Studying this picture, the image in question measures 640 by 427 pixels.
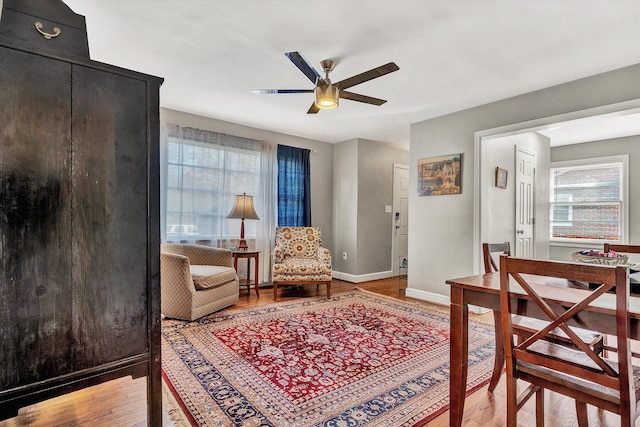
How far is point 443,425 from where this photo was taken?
167cm

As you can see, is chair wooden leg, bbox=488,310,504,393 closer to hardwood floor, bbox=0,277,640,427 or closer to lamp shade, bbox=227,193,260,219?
hardwood floor, bbox=0,277,640,427

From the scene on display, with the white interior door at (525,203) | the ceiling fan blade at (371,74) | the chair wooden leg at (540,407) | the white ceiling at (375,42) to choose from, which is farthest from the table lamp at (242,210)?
the white interior door at (525,203)

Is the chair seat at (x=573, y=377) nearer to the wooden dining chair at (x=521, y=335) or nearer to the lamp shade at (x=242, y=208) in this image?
the wooden dining chair at (x=521, y=335)

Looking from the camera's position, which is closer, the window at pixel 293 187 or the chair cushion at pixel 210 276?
the chair cushion at pixel 210 276

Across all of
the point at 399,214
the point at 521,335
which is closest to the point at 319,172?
the point at 399,214

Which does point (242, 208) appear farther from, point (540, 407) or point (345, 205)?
point (540, 407)

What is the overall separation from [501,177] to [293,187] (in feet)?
9.59

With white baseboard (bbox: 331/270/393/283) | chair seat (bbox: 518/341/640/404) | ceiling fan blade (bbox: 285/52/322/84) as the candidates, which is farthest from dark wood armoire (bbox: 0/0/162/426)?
white baseboard (bbox: 331/270/393/283)

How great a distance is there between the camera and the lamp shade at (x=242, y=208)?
415cm

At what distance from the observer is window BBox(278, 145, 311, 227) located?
502 centimetres

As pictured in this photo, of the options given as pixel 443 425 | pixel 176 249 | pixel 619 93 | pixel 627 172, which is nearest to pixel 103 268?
pixel 443 425

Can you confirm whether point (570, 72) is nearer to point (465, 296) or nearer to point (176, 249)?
point (465, 296)

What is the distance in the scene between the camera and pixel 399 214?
6008mm

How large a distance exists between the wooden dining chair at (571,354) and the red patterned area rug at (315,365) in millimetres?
641
